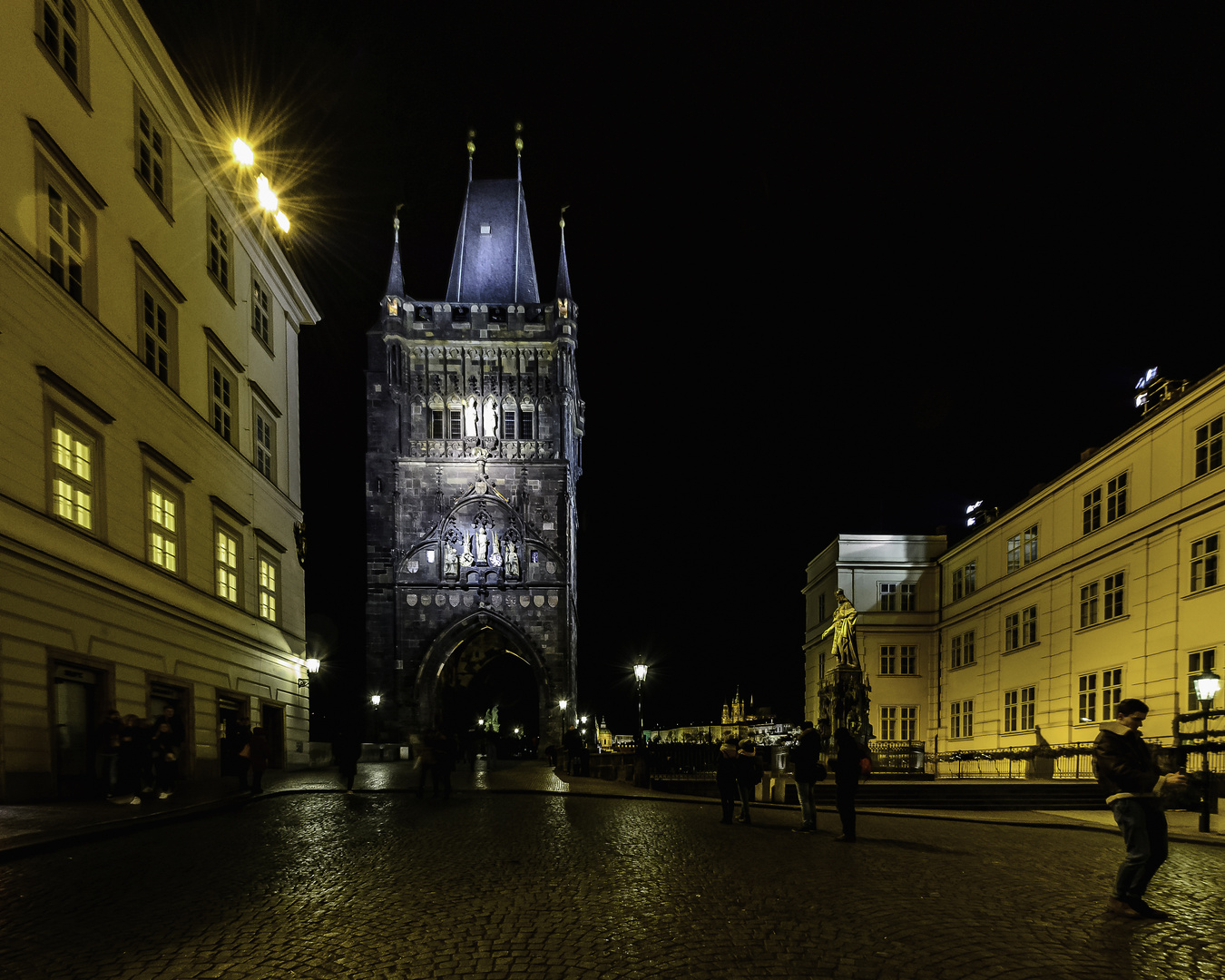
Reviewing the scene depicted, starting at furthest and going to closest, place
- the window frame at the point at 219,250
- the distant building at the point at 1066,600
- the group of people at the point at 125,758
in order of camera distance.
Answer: the distant building at the point at 1066,600, the window frame at the point at 219,250, the group of people at the point at 125,758

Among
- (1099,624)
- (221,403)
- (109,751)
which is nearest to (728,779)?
(109,751)

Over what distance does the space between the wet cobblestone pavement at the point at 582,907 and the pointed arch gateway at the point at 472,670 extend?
39.9 meters

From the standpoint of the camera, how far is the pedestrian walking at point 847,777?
39.8 feet

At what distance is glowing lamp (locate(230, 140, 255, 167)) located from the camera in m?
23.3

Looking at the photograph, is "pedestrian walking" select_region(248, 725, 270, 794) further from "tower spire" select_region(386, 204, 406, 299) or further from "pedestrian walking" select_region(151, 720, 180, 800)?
"tower spire" select_region(386, 204, 406, 299)

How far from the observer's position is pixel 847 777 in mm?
12359

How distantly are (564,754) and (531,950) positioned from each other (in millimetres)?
26793

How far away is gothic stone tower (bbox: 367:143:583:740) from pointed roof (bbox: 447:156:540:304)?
15.4ft

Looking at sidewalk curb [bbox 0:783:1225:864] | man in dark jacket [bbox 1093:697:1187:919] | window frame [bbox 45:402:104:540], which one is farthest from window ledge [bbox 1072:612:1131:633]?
window frame [bbox 45:402:104:540]

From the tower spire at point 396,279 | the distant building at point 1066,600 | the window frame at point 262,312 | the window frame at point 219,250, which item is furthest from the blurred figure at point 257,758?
the tower spire at point 396,279

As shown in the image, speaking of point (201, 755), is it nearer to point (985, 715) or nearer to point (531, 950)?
point (531, 950)

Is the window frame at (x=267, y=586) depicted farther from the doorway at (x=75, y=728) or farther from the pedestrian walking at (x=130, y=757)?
the pedestrian walking at (x=130, y=757)

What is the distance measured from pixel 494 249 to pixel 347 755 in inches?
1918

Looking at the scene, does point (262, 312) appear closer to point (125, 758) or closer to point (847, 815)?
point (125, 758)
